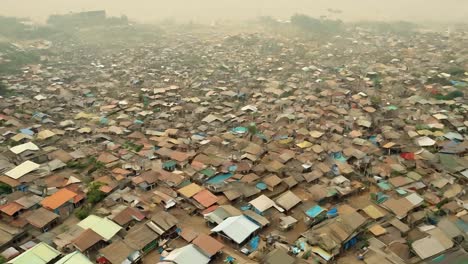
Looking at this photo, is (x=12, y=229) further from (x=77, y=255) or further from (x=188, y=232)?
(x=188, y=232)

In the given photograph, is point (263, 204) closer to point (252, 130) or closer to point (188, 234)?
point (188, 234)

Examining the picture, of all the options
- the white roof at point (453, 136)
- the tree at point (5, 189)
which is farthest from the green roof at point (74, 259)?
the white roof at point (453, 136)

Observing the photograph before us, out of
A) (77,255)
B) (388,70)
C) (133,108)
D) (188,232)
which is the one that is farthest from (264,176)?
(388,70)

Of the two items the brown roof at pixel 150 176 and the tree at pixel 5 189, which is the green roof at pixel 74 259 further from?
the tree at pixel 5 189

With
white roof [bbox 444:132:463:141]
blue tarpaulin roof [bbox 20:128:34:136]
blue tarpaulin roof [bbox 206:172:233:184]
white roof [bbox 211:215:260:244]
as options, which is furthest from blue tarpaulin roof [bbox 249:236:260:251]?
blue tarpaulin roof [bbox 20:128:34:136]

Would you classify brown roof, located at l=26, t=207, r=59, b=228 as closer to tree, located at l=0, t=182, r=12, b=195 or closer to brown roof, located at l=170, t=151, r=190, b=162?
tree, located at l=0, t=182, r=12, b=195

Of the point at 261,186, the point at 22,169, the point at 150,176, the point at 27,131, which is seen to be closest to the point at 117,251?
the point at 150,176
